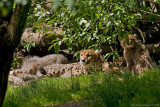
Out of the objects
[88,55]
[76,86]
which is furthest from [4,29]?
[88,55]

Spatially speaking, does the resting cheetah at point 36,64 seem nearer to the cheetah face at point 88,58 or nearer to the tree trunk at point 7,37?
the cheetah face at point 88,58

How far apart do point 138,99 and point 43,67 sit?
294 inches

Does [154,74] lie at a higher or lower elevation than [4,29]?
lower

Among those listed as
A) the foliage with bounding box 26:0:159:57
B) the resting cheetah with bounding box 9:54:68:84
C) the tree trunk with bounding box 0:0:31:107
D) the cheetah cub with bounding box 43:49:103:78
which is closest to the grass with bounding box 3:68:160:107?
the foliage with bounding box 26:0:159:57

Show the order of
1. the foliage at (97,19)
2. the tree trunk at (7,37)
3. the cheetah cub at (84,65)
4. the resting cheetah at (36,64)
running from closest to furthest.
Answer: the tree trunk at (7,37)
the foliage at (97,19)
the cheetah cub at (84,65)
the resting cheetah at (36,64)

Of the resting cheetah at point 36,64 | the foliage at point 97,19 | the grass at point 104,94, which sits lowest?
the resting cheetah at point 36,64

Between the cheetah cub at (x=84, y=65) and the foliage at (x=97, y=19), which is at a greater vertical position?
the foliage at (x=97, y=19)

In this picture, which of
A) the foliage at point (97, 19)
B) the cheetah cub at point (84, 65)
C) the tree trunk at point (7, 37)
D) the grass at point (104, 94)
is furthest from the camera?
the cheetah cub at point (84, 65)

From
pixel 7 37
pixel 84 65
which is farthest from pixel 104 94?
pixel 84 65

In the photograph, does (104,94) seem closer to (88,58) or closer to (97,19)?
(97,19)

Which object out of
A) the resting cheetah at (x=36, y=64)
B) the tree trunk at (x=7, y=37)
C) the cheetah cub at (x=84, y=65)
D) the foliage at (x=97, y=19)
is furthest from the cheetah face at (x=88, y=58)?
the tree trunk at (x=7, y=37)

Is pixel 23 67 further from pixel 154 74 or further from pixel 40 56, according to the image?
pixel 154 74

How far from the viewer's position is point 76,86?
5410 millimetres

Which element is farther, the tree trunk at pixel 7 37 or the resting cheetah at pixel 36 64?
the resting cheetah at pixel 36 64
